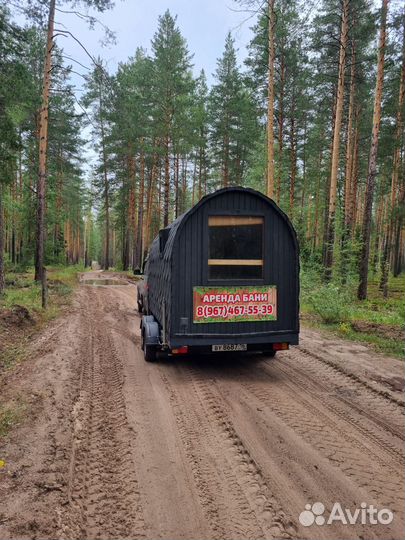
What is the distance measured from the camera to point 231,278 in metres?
6.40

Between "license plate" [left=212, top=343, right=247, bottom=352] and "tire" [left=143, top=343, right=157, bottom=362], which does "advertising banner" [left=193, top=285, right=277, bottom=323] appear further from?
"tire" [left=143, top=343, right=157, bottom=362]

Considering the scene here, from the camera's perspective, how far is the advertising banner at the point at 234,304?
6.23m

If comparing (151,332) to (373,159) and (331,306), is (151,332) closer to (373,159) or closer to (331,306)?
(331,306)

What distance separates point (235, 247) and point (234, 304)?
997 millimetres

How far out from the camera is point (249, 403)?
17.1ft

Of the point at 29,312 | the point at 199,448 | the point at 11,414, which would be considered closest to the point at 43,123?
the point at 29,312

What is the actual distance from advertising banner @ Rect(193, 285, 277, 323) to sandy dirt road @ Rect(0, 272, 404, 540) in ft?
3.52

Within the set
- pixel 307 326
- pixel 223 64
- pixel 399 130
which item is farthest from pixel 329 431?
pixel 223 64

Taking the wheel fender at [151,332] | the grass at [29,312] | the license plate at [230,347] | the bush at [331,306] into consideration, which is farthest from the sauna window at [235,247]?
the bush at [331,306]

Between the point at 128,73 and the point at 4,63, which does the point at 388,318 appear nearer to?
the point at 4,63

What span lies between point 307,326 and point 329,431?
21.5 feet

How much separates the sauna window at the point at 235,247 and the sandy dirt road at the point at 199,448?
6.10 feet

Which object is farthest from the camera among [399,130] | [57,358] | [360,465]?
[399,130]

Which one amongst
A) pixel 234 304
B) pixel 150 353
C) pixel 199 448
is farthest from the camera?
pixel 150 353
